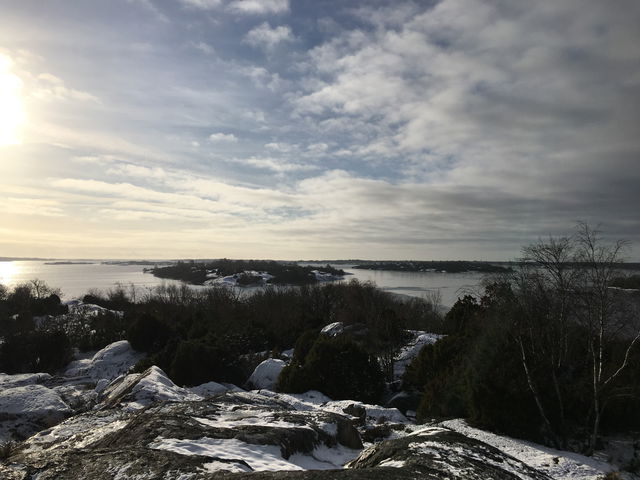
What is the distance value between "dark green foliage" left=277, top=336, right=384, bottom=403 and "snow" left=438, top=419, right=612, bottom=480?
206 inches

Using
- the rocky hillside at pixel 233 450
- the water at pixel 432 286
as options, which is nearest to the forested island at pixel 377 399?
the rocky hillside at pixel 233 450

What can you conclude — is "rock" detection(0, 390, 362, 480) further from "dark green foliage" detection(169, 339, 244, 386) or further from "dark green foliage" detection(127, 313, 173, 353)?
"dark green foliage" detection(127, 313, 173, 353)

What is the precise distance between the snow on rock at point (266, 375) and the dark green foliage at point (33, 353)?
1267 centimetres

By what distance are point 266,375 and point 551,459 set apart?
12.1 meters

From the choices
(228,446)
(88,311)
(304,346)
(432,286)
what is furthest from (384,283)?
(228,446)

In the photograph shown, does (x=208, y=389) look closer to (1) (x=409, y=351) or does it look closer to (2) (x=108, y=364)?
(2) (x=108, y=364)

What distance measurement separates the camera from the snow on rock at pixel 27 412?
1017 cm

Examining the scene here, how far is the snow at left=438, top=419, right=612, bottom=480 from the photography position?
27.3 ft

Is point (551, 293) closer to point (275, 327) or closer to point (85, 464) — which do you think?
point (85, 464)

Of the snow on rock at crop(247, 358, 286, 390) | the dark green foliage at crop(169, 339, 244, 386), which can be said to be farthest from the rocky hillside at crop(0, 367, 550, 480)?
the snow on rock at crop(247, 358, 286, 390)

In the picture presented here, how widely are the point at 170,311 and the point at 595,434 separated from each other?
36.4 m

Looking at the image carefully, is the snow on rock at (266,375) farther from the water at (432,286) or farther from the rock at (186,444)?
the water at (432,286)

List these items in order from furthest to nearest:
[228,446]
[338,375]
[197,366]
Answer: [197,366] < [338,375] < [228,446]

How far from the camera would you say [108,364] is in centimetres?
2197
